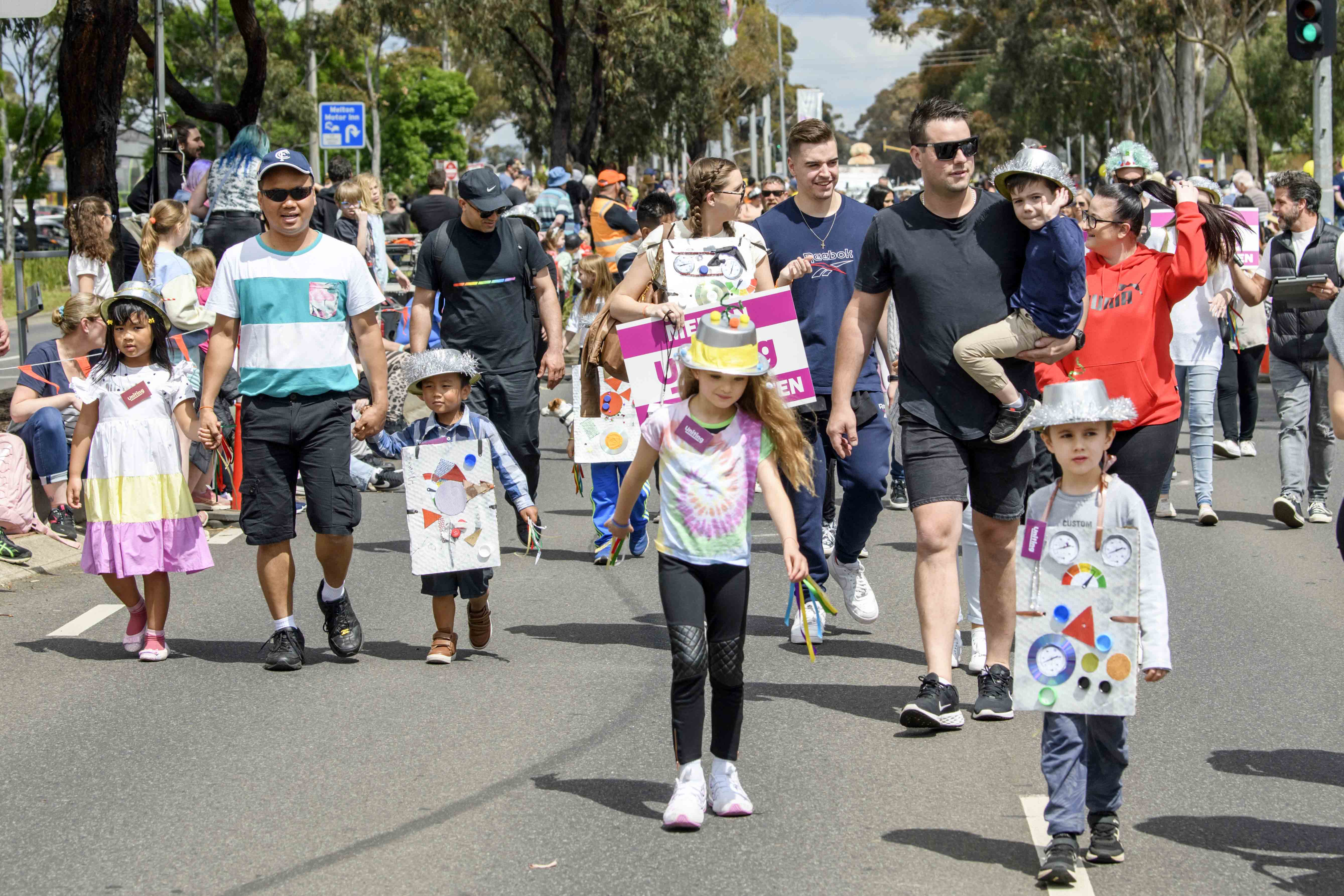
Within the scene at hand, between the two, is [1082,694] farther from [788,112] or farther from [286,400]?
[788,112]

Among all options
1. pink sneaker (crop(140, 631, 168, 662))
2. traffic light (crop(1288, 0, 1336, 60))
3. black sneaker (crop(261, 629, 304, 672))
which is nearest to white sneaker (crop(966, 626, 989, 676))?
black sneaker (crop(261, 629, 304, 672))

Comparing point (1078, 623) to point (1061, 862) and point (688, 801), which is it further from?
point (688, 801)

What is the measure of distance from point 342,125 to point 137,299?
2666 centimetres

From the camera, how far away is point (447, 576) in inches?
276

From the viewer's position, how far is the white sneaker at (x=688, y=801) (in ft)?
15.9

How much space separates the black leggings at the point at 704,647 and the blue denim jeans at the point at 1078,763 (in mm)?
969

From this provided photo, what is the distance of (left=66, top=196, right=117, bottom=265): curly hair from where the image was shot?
38.4 ft

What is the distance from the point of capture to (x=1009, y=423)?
589 cm

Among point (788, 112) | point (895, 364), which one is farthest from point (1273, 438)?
point (788, 112)

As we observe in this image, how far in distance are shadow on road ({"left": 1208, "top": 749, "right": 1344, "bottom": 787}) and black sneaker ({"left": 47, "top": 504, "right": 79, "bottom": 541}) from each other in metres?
7.41

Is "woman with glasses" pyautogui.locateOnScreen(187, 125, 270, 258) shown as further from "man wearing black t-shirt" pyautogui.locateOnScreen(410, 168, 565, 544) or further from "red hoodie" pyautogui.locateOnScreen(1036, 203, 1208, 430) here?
"red hoodie" pyautogui.locateOnScreen(1036, 203, 1208, 430)

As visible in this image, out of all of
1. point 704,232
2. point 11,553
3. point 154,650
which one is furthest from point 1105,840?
point 11,553

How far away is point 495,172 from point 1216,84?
2967 inches

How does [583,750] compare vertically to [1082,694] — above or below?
below
